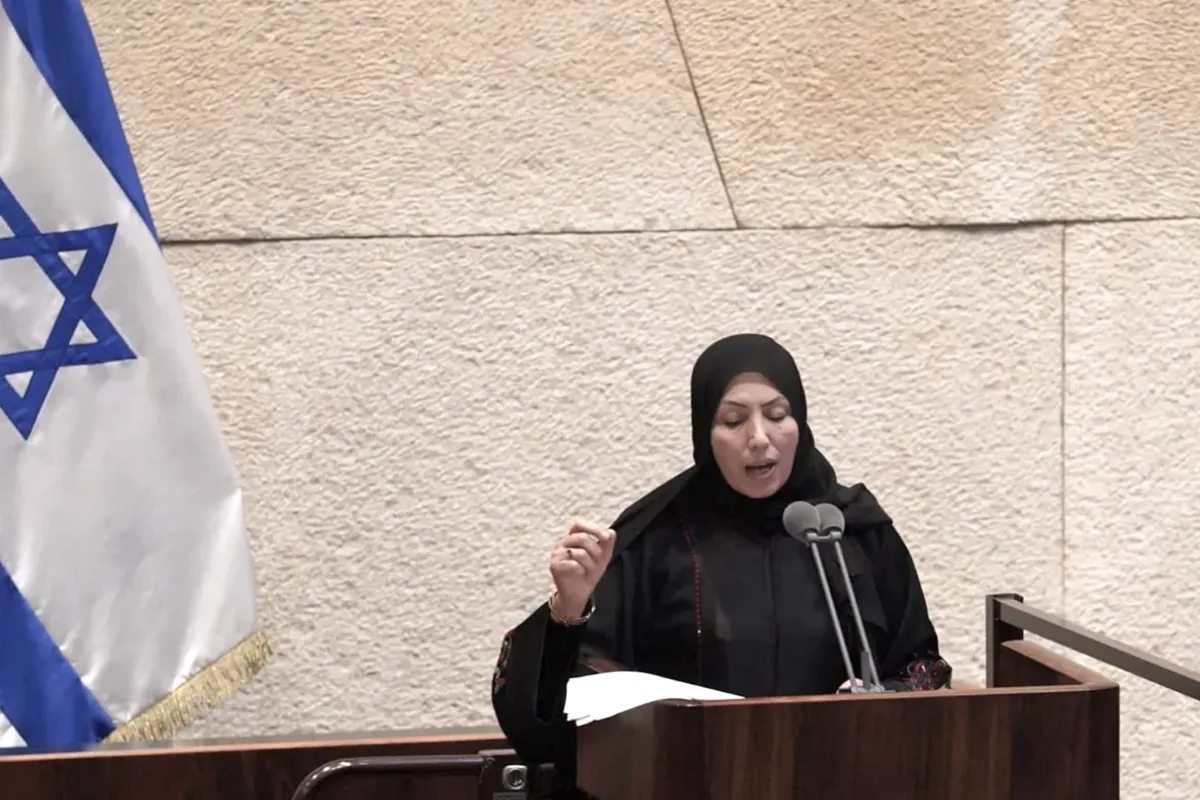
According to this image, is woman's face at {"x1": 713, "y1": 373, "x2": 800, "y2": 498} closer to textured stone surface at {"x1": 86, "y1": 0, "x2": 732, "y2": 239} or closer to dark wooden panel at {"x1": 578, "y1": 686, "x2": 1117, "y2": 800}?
dark wooden panel at {"x1": 578, "y1": 686, "x2": 1117, "y2": 800}

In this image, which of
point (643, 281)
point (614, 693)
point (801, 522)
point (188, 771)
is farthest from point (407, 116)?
point (614, 693)

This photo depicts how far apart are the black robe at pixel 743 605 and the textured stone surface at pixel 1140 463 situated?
1452 millimetres

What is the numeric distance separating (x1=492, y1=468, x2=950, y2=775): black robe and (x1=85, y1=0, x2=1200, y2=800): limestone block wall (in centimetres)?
119

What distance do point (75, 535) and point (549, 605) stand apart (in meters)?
1.04

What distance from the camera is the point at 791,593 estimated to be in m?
2.62

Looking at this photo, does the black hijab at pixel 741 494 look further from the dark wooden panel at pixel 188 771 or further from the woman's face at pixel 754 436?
the dark wooden panel at pixel 188 771

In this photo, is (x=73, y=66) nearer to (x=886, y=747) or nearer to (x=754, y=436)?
(x=754, y=436)

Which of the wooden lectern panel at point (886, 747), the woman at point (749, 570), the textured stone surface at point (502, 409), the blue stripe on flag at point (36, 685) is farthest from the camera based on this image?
the textured stone surface at point (502, 409)

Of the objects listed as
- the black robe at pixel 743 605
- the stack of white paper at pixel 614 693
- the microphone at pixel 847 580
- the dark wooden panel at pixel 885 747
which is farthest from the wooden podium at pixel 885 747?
the black robe at pixel 743 605

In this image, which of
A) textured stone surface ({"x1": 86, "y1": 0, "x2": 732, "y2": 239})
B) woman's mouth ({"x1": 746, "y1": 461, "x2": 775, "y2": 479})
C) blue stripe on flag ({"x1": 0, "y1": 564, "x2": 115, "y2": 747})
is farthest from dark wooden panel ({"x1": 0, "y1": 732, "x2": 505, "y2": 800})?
textured stone surface ({"x1": 86, "y1": 0, "x2": 732, "y2": 239})

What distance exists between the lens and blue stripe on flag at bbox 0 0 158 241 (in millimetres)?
2863

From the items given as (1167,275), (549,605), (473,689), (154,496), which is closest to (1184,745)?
(1167,275)

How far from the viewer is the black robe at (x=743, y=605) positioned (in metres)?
2.57

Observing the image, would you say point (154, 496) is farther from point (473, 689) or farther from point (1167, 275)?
point (1167, 275)
